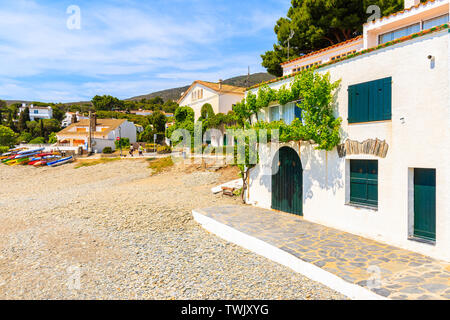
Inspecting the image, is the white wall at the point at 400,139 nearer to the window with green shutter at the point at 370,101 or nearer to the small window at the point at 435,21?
the window with green shutter at the point at 370,101

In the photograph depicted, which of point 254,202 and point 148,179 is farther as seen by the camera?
point 148,179

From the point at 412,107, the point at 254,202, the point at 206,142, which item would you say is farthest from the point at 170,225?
the point at 206,142

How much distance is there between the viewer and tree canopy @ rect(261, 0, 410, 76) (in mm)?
21203

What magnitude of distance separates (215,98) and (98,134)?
24.1 meters

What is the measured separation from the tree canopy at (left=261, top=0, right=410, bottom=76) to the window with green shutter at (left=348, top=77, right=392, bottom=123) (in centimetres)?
1576

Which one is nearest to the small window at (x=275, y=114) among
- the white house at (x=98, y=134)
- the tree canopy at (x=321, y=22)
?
the tree canopy at (x=321, y=22)

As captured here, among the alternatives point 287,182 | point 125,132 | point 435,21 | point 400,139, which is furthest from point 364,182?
point 125,132

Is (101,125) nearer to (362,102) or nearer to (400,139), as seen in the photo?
Answer: (362,102)

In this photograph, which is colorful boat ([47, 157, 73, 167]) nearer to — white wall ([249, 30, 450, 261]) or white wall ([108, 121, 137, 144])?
white wall ([108, 121, 137, 144])
